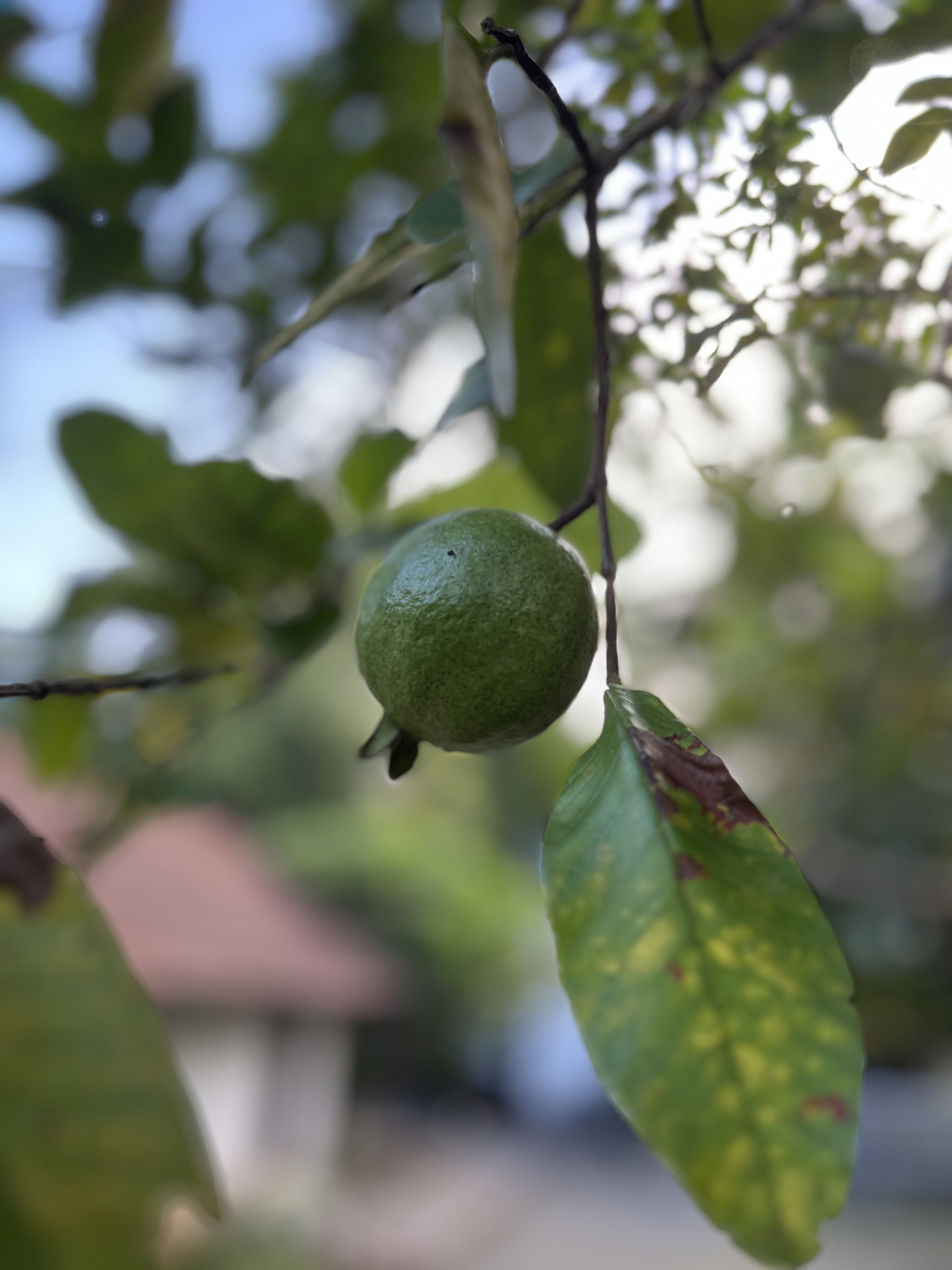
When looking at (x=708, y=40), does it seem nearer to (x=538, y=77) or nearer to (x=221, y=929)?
(x=538, y=77)

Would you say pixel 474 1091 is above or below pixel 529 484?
above

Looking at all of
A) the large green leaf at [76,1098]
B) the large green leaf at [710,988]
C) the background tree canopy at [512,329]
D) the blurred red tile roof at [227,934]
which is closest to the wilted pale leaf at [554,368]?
the background tree canopy at [512,329]

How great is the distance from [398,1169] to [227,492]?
41.6 ft

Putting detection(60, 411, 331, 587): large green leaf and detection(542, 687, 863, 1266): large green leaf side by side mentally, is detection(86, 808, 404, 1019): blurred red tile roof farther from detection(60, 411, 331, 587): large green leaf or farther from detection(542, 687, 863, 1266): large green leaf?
detection(542, 687, 863, 1266): large green leaf

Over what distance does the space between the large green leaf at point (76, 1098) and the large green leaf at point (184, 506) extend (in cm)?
63

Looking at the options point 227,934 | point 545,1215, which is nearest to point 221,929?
point 227,934

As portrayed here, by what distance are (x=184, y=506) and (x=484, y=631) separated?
1.81ft

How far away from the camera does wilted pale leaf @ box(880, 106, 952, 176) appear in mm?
720

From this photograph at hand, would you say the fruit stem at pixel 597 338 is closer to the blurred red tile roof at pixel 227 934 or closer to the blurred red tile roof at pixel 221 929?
the blurred red tile roof at pixel 221 929

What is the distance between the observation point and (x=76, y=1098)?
407mm

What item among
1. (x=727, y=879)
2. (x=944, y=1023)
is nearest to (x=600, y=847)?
(x=727, y=879)

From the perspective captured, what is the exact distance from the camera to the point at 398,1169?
470 inches

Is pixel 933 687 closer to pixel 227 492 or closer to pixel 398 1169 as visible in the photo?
pixel 227 492

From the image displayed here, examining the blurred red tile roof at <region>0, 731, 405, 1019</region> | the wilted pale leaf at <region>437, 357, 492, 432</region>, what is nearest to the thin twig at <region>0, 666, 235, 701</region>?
the wilted pale leaf at <region>437, 357, 492, 432</region>
